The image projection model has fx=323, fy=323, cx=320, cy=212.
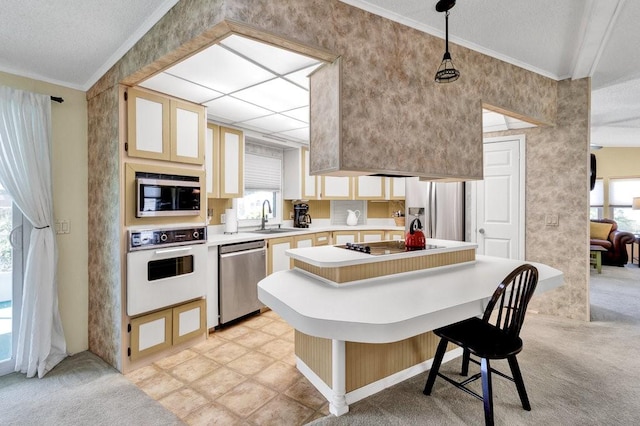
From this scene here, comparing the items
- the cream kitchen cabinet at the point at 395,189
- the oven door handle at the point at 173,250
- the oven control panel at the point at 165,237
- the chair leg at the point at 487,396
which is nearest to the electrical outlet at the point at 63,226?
the oven control panel at the point at 165,237

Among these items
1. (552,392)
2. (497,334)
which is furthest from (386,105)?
(552,392)

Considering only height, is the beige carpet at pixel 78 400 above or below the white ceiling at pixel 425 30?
below

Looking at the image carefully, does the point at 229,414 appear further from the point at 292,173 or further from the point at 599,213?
the point at 599,213

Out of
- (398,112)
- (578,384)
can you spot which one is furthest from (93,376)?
(578,384)

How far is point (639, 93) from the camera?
11.9 feet

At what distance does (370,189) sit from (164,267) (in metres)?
3.45

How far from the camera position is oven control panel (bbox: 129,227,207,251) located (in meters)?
2.53

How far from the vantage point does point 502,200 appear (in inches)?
154

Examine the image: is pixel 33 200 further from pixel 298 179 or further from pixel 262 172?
pixel 298 179

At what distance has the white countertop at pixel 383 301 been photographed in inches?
56.7

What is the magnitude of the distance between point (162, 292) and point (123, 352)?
1.65 ft

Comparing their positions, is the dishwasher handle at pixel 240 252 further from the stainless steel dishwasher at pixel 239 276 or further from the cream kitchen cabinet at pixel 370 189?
the cream kitchen cabinet at pixel 370 189

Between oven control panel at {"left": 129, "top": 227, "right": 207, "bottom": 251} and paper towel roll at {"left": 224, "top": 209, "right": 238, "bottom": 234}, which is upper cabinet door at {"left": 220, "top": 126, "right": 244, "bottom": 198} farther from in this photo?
oven control panel at {"left": 129, "top": 227, "right": 207, "bottom": 251}

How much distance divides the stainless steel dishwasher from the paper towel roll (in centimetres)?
47
